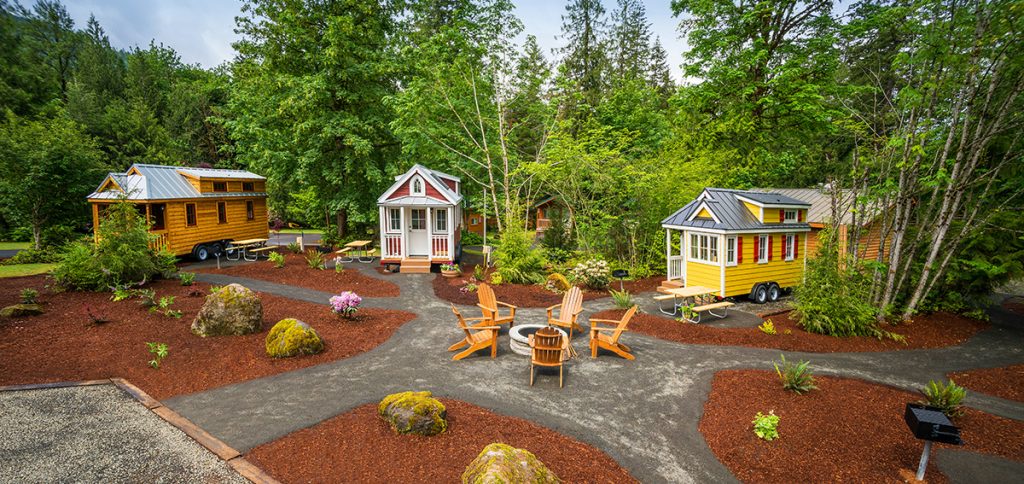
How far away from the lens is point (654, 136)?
2370 centimetres

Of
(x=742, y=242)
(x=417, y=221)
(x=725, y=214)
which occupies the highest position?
(x=725, y=214)

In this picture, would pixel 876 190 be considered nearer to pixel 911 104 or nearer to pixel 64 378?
pixel 911 104

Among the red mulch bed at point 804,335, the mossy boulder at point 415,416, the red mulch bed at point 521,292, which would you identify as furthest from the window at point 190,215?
the red mulch bed at point 804,335

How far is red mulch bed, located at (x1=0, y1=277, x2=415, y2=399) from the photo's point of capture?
23.1ft

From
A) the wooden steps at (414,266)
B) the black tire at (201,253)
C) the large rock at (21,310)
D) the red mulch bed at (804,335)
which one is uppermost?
the black tire at (201,253)

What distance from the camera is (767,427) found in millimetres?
5383

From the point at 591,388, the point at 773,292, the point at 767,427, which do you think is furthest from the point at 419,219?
the point at 767,427

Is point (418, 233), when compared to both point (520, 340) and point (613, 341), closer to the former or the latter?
point (520, 340)

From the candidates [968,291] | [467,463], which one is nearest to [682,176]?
[968,291]

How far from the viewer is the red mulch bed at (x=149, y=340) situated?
23.1 feet

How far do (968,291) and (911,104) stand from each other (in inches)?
230

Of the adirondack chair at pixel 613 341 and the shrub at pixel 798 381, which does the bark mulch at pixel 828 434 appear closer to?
the shrub at pixel 798 381

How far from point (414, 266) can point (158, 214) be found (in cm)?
1119

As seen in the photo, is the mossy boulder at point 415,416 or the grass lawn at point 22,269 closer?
the mossy boulder at point 415,416
